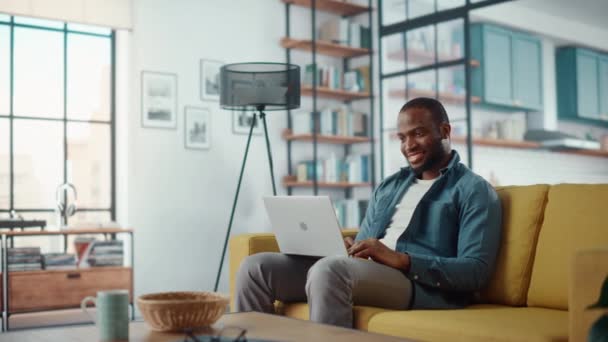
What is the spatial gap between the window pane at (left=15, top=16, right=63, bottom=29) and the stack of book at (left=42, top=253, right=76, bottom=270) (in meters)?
1.79

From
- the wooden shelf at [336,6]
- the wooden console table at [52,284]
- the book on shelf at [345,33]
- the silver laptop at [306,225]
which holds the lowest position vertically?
the wooden console table at [52,284]

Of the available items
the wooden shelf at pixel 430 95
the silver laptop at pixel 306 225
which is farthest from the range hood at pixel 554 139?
the silver laptop at pixel 306 225

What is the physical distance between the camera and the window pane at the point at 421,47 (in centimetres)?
620

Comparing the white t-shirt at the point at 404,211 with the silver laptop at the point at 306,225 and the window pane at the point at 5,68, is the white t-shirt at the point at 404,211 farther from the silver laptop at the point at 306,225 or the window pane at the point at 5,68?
the window pane at the point at 5,68

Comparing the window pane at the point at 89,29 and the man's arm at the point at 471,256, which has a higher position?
the window pane at the point at 89,29

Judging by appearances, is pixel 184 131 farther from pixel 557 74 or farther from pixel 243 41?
pixel 557 74

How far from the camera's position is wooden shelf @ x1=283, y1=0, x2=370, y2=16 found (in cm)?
659

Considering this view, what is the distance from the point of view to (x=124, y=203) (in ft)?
18.6

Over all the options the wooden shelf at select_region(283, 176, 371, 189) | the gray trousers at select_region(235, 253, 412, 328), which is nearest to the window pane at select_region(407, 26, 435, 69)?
the wooden shelf at select_region(283, 176, 371, 189)

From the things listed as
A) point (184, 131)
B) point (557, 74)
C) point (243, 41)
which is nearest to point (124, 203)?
point (184, 131)

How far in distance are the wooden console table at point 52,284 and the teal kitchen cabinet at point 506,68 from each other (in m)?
3.82

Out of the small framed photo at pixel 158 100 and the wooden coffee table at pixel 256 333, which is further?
the small framed photo at pixel 158 100

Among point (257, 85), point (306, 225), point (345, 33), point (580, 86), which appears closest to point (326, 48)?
point (345, 33)

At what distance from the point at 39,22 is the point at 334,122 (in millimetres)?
2556
